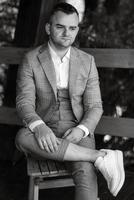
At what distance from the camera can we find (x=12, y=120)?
3145 millimetres

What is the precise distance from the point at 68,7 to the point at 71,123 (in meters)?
0.76

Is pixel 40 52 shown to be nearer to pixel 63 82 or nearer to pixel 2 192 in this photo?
pixel 63 82

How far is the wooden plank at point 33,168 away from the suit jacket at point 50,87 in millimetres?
255

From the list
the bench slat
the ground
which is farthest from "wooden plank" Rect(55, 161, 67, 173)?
the ground

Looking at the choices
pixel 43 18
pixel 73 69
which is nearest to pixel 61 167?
pixel 73 69

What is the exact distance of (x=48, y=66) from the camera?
2430 millimetres

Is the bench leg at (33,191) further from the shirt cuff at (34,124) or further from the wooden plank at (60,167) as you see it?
the shirt cuff at (34,124)

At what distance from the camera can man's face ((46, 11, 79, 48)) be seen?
2.33 meters

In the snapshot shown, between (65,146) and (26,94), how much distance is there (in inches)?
18.5

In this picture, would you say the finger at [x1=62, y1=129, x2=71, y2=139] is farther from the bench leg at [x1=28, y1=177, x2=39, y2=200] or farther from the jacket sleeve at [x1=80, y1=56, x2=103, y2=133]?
the bench leg at [x1=28, y1=177, x2=39, y2=200]

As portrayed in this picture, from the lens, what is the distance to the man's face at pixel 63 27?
91.8 inches

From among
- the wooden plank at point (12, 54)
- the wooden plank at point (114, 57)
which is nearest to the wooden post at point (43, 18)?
the wooden plank at point (12, 54)

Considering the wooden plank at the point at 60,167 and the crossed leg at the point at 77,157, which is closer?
the crossed leg at the point at 77,157

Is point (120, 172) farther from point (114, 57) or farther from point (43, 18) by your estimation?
point (43, 18)
